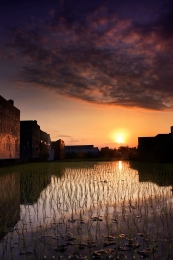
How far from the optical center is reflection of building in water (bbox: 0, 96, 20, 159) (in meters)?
31.8

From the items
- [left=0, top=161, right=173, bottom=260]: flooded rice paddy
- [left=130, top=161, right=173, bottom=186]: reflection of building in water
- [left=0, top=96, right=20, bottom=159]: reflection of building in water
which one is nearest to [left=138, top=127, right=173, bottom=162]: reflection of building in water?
[left=130, top=161, right=173, bottom=186]: reflection of building in water

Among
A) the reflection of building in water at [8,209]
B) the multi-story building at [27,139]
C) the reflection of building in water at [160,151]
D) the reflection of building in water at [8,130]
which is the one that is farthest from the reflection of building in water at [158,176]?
the multi-story building at [27,139]

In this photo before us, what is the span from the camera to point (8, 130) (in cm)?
3438

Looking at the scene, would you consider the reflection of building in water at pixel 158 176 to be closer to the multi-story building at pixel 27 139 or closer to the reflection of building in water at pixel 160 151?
the reflection of building in water at pixel 160 151

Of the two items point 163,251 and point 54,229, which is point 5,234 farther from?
point 163,251

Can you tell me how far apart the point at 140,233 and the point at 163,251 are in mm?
1094

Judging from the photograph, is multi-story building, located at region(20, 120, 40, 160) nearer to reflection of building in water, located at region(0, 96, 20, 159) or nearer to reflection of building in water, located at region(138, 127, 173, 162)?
reflection of building in water, located at region(0, 96, 20, 159)

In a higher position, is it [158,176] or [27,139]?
[27,139]

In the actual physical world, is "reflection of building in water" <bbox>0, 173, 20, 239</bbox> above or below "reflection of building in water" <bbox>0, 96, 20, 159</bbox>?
below

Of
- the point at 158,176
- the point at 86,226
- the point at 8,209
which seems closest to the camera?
the point at 86,226

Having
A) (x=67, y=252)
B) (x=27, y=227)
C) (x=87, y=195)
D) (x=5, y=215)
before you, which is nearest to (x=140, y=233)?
(x=67, y=252)

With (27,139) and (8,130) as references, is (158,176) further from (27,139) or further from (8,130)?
(27,139)

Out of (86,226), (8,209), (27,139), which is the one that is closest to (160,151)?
(27,139)

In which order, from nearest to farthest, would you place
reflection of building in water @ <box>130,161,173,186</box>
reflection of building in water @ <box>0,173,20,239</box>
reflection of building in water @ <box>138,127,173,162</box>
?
reflection of building in water @ <box>0,173,20,239</box>
reflection of building in water @ <box>130,161,173,186</box>
reflection of building in water @ <box>138,127,173,162</box>
